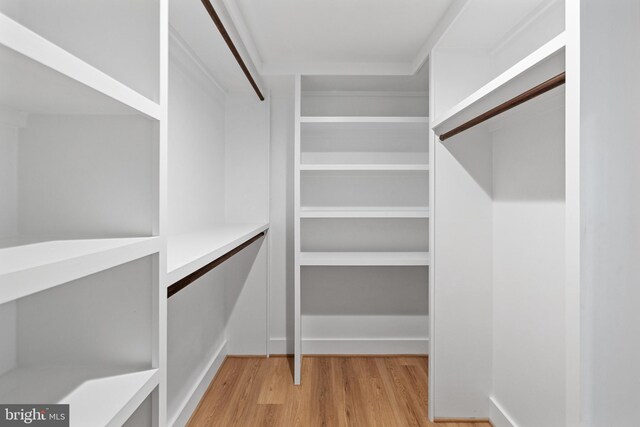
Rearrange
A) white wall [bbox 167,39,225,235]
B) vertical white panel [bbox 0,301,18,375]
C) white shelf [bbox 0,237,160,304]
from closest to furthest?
white shelf [bbox 0,237,160,304]
vertical white panel [bbox 0,301,18,375]
white wall [bbox 167,39,225,235]

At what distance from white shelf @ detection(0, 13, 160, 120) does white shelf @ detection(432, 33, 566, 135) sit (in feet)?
3.41

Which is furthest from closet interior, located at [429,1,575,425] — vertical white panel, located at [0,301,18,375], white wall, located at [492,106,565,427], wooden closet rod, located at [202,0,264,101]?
vertical white panel, located at [0,301,18,375]

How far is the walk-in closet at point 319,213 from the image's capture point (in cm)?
90

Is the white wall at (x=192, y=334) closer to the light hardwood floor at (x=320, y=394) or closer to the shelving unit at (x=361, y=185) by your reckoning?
the light hardwood floor at (x=320, y=394)

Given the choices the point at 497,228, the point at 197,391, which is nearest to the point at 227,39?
the point at 497,228

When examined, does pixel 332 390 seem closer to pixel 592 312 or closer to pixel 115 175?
pixel 592 312

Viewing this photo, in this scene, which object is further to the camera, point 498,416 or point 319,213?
point 319,213

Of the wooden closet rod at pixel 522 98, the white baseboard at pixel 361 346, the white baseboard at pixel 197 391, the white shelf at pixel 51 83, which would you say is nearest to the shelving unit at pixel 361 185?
the white baseboard at pixel 361 346

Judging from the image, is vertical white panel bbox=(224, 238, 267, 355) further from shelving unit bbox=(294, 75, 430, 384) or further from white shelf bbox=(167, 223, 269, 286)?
white shelf bbox=(167, 223, 269, 286)

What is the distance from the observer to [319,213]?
2.73 m

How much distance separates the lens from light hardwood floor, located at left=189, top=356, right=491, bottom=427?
225 cm

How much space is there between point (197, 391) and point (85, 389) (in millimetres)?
1718

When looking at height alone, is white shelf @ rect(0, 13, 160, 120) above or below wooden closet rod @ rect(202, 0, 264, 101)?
below

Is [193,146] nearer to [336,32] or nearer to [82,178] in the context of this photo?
[336,32]
